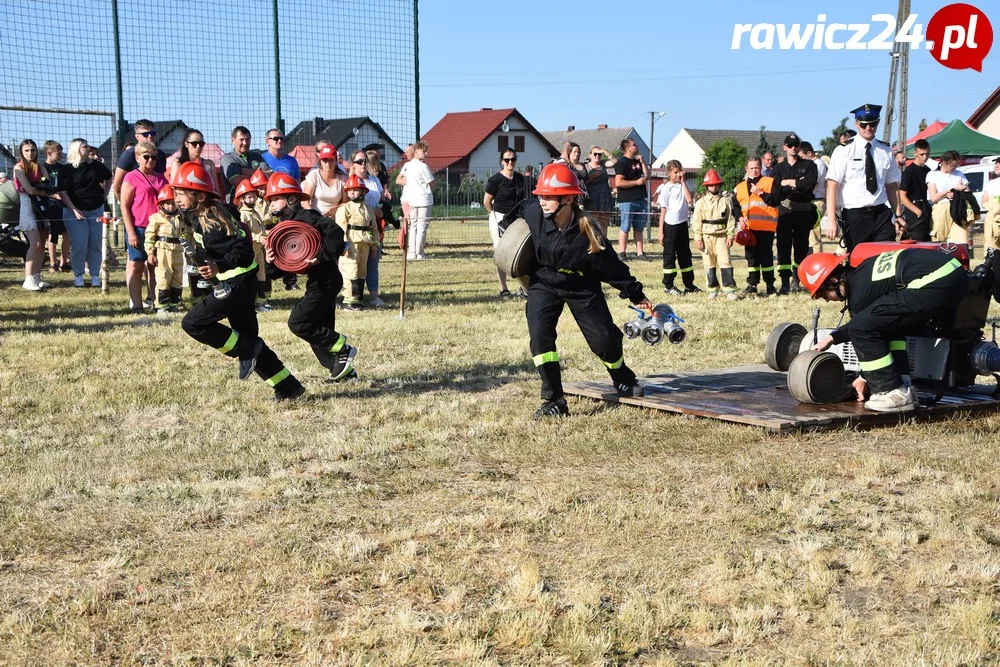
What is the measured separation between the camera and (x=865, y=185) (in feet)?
32.0

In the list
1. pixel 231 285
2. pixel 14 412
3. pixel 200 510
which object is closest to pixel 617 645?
pixel 200 510

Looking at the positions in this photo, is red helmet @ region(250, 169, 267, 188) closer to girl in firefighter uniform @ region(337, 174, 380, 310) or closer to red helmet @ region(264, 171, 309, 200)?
girl in firefighter uniform @ region(337, 174, 380, 310)

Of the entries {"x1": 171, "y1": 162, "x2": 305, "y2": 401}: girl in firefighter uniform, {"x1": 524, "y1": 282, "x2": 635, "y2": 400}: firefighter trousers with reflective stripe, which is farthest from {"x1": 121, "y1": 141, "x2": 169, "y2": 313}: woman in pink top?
{"x1": 524, "y1": 282, "x2": 635, "y2": 400}: firefighter trousers with reflective stripe

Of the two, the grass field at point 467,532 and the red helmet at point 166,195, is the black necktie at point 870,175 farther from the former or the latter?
the red helmet at point 166,195

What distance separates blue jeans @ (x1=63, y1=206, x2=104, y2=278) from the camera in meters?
15.4

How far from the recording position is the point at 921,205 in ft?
49.0

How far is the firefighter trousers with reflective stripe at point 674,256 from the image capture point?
51.0ft

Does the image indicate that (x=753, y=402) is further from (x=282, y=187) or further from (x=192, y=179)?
(x=192, y=179)

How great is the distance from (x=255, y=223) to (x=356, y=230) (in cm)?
118

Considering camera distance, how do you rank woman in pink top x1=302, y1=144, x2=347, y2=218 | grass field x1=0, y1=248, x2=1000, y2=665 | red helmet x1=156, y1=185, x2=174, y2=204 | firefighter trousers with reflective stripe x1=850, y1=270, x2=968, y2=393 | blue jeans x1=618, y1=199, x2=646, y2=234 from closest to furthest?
grass field x1=0, y1=248, x2=1000, y2=665, firefighter trousers with reflective stripe x1=850, y1=270, x2=968, y2=393, red helmet x1=156, y1=185, x2=174, y2=204, woman in pink top x1=302, y1=144, x2=347, y2=218, blue jeans x1=618, y1=199, x2=646, y2=234

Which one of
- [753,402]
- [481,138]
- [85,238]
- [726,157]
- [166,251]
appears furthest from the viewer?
[481,138]

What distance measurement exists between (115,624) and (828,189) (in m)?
7.55

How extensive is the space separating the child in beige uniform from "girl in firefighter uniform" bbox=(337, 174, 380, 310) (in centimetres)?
444

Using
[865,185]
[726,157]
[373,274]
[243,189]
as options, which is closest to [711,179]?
[373,274]
